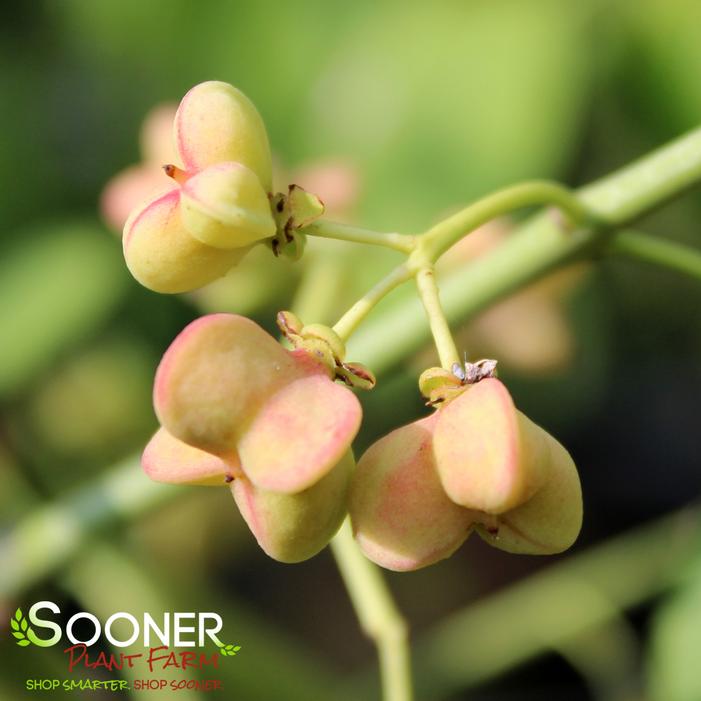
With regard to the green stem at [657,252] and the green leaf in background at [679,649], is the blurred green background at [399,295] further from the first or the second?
the green stem at [657,252]

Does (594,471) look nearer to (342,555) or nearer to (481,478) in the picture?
(342,555)

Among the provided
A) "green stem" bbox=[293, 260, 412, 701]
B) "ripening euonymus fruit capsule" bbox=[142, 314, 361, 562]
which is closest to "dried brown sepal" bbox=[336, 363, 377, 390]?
"ripening euonymus fruit capsule" bbox=[142, 314, 361, 562]

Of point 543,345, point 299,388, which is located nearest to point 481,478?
point 299,388

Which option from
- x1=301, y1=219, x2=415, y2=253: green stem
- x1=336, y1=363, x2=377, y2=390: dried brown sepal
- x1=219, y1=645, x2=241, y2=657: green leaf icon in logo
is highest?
x1=219, y1=645, x2=241, y2=657: green leaf icon in logo

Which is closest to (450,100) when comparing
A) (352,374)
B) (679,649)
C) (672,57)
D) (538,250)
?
(672,57)

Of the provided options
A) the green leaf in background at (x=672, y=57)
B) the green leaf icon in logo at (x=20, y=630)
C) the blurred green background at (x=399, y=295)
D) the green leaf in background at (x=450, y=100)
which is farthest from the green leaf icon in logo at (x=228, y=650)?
the green leaf in background at (x=672, y=57)

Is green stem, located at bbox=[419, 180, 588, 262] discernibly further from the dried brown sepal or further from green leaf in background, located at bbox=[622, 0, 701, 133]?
green leaf in background, located at bbox=[622, 0, 701, 133]

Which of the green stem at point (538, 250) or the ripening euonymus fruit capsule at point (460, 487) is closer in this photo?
the ripening euonymus fruit capsule at point (460, 487)
